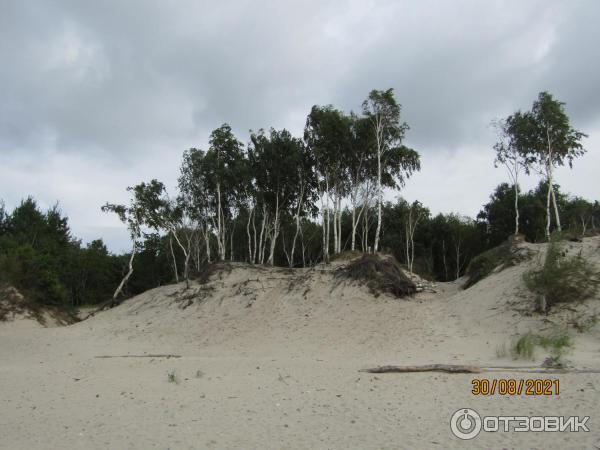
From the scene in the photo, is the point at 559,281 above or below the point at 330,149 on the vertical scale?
below

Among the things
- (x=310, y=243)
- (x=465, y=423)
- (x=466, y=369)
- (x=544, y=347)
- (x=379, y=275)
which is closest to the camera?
(x=465, y=423)

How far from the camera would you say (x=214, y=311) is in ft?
76.4

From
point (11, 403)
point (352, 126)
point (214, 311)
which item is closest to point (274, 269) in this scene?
point (214, 311)

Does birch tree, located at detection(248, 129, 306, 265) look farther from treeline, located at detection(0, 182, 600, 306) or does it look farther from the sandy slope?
the sandy slope

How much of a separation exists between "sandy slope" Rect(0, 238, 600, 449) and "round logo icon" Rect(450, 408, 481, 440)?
0.15m

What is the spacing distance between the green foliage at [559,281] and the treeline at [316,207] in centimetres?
1063

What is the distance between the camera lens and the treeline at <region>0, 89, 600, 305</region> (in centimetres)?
2881

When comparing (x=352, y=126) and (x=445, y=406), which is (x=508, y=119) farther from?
(x=445, y=406)

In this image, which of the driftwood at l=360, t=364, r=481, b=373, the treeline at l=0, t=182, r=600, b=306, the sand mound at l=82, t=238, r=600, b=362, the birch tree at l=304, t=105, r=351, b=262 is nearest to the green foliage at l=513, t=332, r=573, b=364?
the sand mound at l=82, t=238, r=600, b=362

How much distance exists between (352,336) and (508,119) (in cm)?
2216

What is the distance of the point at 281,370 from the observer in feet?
38.7

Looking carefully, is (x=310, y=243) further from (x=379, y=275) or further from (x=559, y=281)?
(x=559, y=281)

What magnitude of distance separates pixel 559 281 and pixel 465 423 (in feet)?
36.6

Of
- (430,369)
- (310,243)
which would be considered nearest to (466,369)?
(430,369)
